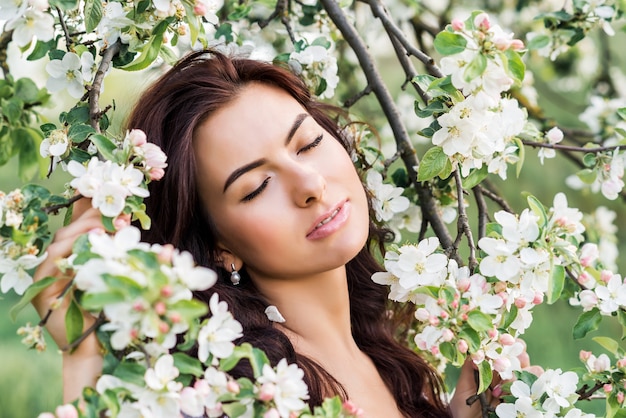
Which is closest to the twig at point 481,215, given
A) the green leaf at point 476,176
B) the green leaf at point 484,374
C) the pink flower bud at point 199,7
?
the green leaf at point 476,176

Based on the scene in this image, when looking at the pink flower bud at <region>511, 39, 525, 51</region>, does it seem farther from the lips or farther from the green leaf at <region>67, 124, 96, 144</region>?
the green leaf at <region>67, 124, 96, 144</region>

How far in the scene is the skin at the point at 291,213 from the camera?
5.79 ft

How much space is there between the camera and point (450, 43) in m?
1.55

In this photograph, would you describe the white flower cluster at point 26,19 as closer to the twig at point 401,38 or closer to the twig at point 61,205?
the twig at point 61,205

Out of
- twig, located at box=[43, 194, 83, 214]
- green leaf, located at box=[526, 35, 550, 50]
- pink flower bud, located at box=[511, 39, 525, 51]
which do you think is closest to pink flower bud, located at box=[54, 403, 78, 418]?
twig, located at box=[43, 194, 83, 214]

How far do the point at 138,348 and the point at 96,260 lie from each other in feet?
0.75

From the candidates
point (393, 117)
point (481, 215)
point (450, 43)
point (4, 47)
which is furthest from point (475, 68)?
point (4, 47)

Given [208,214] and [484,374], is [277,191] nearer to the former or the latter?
[208,214]

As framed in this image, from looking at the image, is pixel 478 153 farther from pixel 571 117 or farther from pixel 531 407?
pixel 571 117

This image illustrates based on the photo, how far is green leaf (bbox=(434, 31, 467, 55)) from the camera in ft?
5.08

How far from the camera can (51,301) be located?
1.42m

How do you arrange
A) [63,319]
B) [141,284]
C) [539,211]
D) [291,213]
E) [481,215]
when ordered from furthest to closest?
[481,215] → [291,213] → [539,211] → [63,319] → [141,284]

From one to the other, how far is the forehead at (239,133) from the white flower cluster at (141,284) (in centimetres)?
65

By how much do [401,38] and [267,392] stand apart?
3.65 feet
